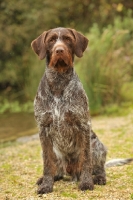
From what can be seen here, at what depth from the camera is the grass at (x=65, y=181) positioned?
5.50m

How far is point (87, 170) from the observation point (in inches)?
225

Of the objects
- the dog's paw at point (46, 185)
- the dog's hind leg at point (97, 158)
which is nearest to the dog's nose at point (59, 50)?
the dog's hind leg at point (97, 158)

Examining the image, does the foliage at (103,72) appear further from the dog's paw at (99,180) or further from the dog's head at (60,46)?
the dog's head at (60,46)

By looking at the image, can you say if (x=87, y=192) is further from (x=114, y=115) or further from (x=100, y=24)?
(x=100, y=24)

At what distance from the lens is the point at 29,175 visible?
6.81m

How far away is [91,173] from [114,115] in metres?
6.72

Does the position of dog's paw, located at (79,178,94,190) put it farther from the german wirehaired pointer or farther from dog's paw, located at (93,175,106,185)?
dog's paw, located at (93,175,106,185)

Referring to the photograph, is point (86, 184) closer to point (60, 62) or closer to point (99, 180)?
point (99, 180)

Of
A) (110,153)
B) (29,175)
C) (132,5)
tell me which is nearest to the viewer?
(29,175)

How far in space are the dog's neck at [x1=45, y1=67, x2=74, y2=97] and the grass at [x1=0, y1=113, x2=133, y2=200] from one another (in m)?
1.17

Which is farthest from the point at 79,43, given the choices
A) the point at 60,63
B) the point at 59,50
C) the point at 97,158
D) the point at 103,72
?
the point at 103,72

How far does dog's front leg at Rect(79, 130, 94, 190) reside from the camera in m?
5.64

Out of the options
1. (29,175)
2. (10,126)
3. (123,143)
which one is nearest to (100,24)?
(10,126)

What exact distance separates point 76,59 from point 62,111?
8.30 meters
